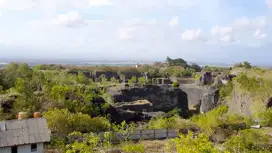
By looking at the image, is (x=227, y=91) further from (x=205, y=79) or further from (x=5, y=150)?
(x=5, y=150)

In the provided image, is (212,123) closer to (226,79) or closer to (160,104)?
(160,104)

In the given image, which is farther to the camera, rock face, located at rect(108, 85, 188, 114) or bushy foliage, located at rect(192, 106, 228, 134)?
rock face, located at rect(108, 85, 188, 114)

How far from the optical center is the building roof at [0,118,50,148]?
12.4 metres

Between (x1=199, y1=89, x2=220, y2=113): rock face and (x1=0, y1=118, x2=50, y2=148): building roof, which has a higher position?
(x1=0, y1=118, x2=50, y2=148): building roof

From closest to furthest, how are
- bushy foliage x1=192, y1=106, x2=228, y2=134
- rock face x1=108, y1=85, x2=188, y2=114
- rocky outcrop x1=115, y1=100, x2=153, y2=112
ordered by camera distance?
bushy foliage x1=192, y1=106, x2=228, y2=134, rocky outcrop x1=115, y1=100, x2=153, y2=112, rock face x1=108, y1=85, x2=188, y2=114

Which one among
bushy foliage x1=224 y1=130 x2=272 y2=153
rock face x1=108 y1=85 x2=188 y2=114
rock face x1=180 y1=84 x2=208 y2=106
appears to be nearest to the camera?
bushy foliage x1=224 y1=130 x2=272 y2=153

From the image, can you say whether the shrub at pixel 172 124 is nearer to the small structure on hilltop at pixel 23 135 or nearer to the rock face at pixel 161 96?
the small structure on hilltop at pixel 23 135

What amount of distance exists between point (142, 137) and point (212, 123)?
4.42m

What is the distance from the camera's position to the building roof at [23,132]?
12.4 m

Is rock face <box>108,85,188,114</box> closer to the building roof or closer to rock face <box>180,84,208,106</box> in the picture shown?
rock face <box>180,84,208,106</box>

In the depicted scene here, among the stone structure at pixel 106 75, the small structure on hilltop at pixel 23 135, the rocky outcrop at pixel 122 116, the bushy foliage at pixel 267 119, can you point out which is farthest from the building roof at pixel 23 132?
the stone structure at pixel 106 75

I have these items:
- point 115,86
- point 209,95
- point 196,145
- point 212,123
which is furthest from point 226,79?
point 196,145

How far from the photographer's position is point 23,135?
12.5 meters

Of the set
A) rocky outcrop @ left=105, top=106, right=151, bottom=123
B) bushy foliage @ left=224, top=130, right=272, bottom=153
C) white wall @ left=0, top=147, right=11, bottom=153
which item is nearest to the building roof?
white wall @ left=0, top=147, right=11, bottom=153
